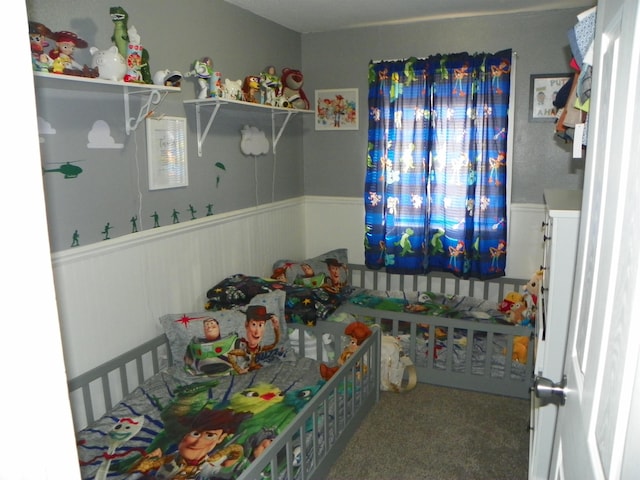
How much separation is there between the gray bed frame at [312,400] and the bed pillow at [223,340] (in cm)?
13

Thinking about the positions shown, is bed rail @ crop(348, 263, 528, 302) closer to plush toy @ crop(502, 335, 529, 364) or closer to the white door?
plush toy @ crop(502, 335, 529, 364)

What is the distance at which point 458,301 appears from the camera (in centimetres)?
350

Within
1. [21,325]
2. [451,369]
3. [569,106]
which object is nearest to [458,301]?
[451,369]

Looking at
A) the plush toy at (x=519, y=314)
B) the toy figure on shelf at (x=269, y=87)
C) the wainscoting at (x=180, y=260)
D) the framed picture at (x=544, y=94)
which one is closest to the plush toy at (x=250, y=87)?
the toy figure on shelf at (x=269, y=87)

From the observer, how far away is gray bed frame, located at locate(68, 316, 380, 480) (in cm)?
183

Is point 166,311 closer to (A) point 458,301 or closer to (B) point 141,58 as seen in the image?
(B) point 141,58

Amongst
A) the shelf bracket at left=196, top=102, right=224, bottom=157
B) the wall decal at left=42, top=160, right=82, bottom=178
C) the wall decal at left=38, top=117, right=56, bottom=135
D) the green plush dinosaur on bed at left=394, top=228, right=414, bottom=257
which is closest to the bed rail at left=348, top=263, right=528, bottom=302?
the green plush dinosaur on bed at left=394, top=228, right=414, bottom=257

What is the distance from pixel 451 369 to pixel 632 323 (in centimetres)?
254

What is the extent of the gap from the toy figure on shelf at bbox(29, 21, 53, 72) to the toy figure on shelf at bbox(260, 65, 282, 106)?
4.92 feet

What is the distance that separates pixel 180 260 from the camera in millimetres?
→ 2635

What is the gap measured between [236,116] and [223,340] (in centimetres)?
145

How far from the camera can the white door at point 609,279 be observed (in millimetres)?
535

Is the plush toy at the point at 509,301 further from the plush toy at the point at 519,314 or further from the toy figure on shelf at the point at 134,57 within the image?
the toy figure on shelf at the point at 134,57

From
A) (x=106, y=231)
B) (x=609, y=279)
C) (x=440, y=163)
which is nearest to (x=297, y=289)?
(x=106, y=231)
